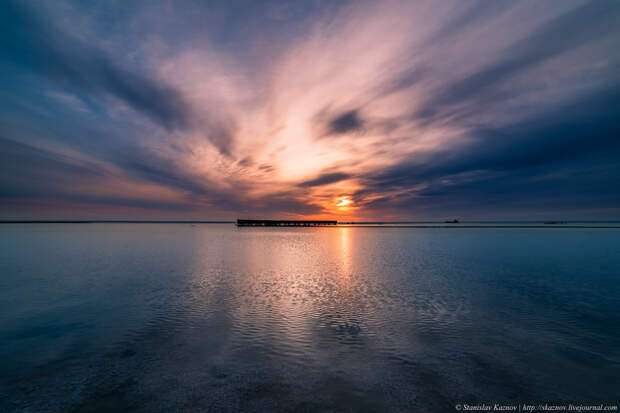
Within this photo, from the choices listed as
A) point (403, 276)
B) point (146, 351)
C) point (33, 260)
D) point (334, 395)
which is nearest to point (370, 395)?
point (334, 395)

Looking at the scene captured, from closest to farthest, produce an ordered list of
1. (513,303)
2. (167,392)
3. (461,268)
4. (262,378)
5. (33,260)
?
(167,392) < (262,378) < (513,303) < (461,268) < (33,260)

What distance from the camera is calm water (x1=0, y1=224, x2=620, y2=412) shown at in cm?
602

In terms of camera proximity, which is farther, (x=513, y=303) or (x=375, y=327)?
(x=513, y=303)

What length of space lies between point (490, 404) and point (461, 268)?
19472mm

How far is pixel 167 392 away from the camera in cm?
611

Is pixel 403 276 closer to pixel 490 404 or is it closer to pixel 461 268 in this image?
pixel 461 268

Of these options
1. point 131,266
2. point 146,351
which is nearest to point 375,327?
point 146,351

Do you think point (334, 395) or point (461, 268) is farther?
point (461, 268)

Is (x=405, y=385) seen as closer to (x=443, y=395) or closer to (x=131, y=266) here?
(x=443, y=395)

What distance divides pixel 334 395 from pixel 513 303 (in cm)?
1189

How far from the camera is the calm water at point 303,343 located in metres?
6.02

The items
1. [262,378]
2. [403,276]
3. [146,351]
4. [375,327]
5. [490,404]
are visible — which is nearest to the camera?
[490,404]

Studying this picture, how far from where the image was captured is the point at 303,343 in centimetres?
866

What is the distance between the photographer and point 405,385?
638 cm
